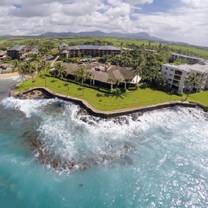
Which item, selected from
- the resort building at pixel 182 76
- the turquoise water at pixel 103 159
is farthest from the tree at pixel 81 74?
the resort building at pixel 182 76

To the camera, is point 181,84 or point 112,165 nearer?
point 112,165

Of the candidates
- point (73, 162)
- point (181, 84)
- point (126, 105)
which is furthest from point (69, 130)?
point (181, 84)

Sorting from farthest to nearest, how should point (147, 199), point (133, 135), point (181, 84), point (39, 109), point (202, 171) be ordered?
point (181, 84), point (39, 109), point (133, 135), point (202, 171), point (147, 199)

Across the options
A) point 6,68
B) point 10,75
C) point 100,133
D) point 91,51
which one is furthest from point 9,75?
point 100,133

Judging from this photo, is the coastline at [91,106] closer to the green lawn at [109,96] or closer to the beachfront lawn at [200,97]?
the green lawn at [109,96]

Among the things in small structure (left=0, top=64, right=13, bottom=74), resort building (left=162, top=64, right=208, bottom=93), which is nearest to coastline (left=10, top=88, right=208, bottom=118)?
resort building (left=162, top=64, right=208, bottom=93)

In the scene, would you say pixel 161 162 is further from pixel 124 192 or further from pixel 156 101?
pixel 156 101
